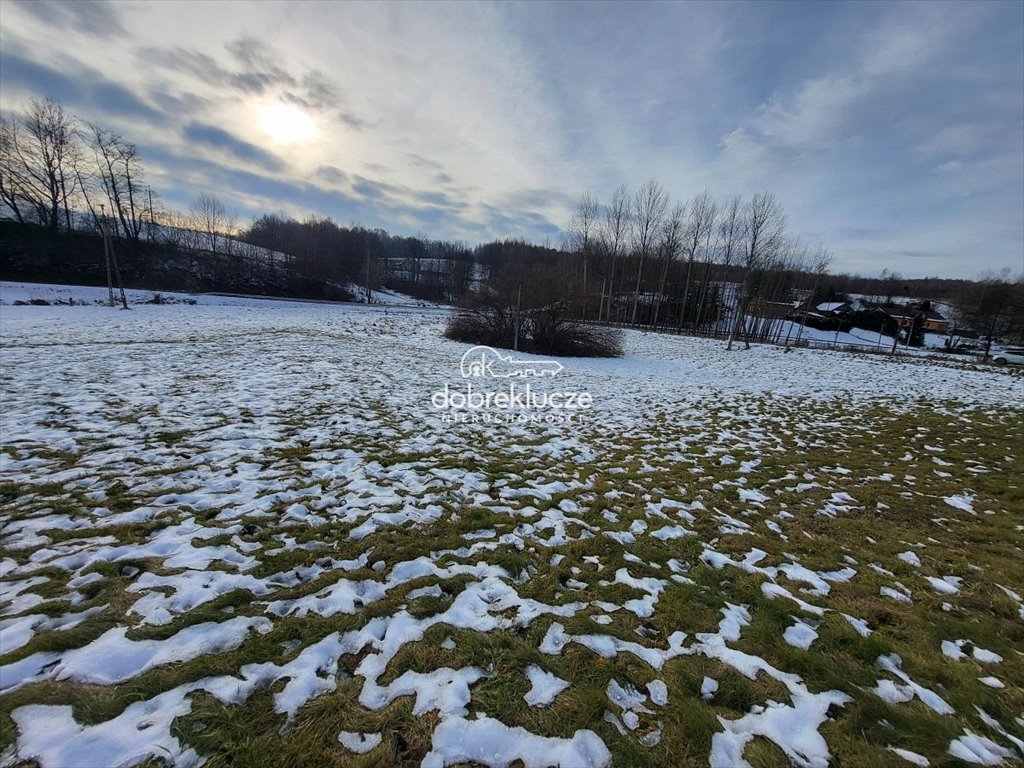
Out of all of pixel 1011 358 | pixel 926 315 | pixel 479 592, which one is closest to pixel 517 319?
pixel 479 592

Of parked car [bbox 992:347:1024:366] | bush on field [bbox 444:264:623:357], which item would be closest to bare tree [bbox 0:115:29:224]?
bush on field [bbox 444:264:623:357]

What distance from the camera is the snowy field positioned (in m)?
2.06

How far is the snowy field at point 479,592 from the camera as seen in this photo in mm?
2059

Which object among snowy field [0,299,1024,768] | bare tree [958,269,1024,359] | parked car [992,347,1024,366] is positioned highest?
bare tree [958,269,1024,359]

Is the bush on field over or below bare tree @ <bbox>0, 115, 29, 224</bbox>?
below

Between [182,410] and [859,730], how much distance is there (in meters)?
9.07

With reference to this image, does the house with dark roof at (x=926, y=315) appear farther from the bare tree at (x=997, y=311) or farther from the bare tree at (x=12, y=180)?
the bare tree at (x=12, y=180)

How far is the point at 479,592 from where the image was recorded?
3.19 m

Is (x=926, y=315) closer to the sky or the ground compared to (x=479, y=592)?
closer to the sky

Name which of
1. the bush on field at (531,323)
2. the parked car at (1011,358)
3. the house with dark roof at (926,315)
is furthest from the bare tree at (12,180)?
the house with dark roof at (926,315)

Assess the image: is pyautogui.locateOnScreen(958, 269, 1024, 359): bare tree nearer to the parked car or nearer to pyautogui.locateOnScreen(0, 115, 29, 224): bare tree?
the parked car

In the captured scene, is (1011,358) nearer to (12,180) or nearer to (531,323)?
(531,323)

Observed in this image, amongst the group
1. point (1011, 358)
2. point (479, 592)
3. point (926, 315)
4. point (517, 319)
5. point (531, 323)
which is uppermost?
point (926, 315)

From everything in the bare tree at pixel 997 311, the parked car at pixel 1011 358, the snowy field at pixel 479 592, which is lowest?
the snowy field at pixel 479 592
